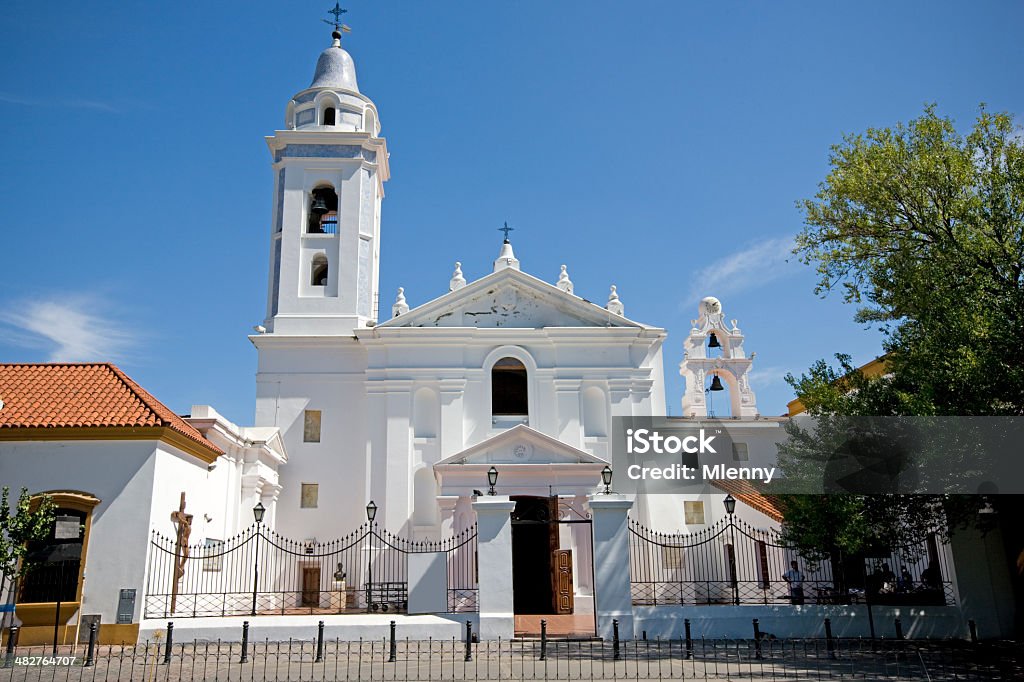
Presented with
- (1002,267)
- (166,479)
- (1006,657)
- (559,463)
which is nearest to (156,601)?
(166,479)

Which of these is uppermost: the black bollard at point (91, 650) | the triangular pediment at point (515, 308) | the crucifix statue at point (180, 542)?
the triangular pediment at point (515, 308)

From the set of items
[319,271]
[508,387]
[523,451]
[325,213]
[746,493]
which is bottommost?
[746,493]

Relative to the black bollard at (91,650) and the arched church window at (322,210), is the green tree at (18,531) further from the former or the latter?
the arched church window at (322,210)

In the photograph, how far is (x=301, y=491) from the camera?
83.9 ft

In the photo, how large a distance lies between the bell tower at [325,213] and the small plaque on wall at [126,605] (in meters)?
12.7

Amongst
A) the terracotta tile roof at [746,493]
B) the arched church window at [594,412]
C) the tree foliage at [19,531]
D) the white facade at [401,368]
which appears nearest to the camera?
the tree foliage at [19,531]

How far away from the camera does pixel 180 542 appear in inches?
666

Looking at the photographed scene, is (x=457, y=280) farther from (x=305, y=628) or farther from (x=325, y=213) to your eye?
(x=305, y=628)

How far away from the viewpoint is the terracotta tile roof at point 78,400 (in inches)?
636

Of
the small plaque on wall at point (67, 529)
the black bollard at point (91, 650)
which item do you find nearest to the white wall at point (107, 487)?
the small plaque on wall at point (67, 529)

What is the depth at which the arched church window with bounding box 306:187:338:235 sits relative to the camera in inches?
1134

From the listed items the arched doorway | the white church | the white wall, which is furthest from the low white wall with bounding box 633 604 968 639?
the white wall

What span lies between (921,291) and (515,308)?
13328mm
